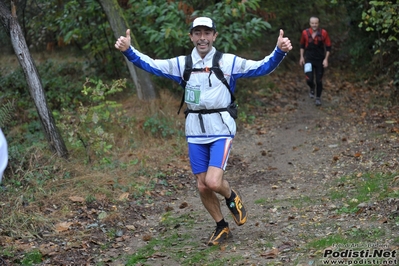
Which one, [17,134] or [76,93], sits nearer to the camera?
[17,134]

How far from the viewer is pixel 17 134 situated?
1207 cm

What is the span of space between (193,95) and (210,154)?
0.64 m

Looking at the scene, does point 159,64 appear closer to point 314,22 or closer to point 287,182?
point 287,182

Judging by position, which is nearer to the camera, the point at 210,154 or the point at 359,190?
the point at 210,154

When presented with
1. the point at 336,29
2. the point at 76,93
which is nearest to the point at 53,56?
the point at 76,93

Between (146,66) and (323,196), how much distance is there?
3.20m

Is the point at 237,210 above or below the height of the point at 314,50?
below

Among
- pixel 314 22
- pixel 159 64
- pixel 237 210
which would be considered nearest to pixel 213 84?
pixel 159 64

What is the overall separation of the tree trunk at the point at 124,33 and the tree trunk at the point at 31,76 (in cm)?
370

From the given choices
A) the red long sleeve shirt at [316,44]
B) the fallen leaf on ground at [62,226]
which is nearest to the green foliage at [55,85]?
the red long sleeve shirt at [316,44]

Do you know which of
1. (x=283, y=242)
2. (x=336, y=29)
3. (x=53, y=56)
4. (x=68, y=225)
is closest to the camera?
(x=283, y=242)

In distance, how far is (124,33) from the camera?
41.0ft

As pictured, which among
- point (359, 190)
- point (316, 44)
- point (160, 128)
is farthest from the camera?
point (316, 44)

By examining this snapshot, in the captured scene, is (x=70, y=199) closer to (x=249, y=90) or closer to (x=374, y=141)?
(x=374, y=141)
